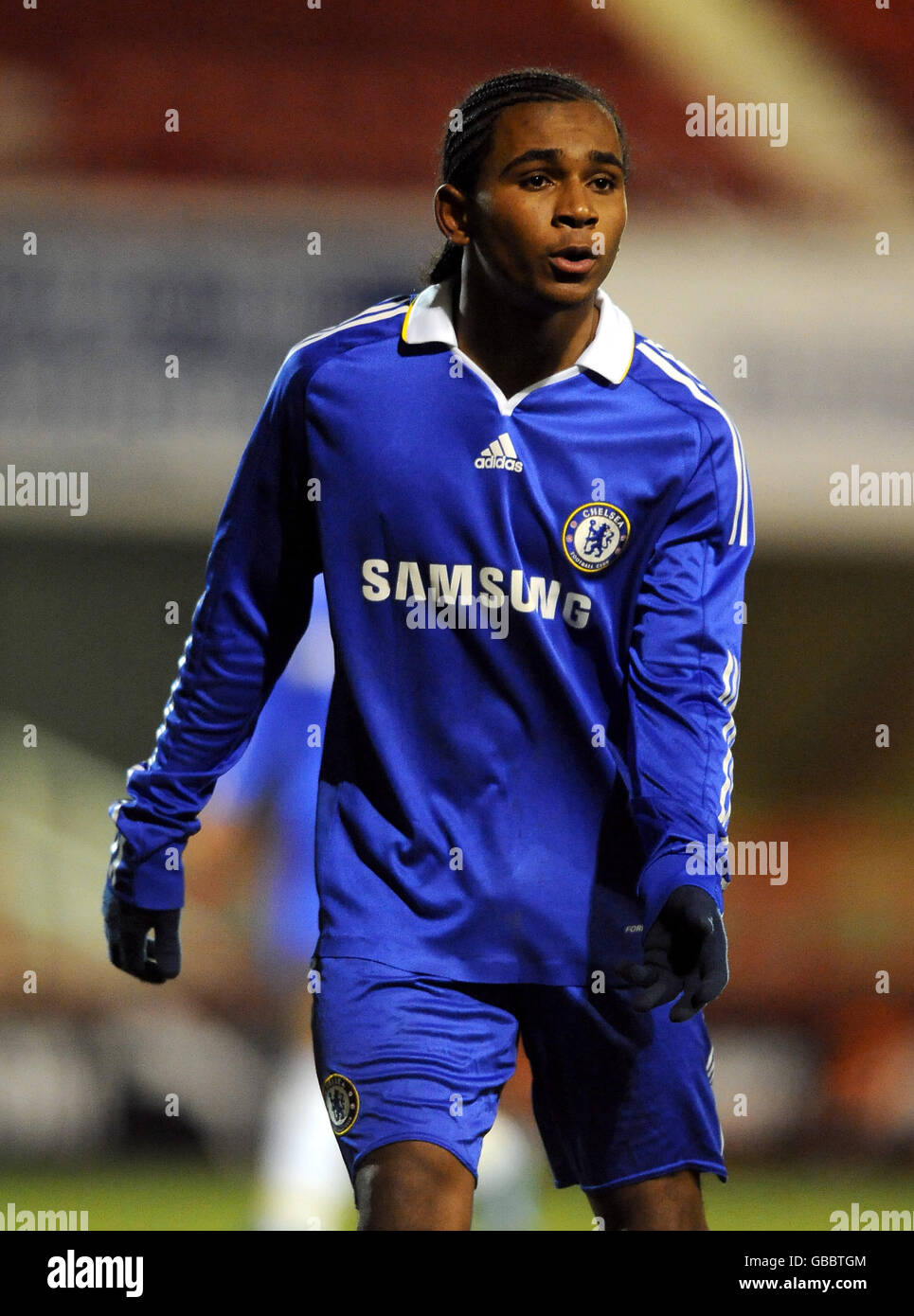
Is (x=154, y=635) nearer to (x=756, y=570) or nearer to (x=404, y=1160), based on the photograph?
(x=756, y=570)

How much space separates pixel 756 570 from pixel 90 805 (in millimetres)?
1849

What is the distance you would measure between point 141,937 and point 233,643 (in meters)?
0.49

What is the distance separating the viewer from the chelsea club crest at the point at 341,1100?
8.38 ft

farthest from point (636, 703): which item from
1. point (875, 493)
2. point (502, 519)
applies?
point (875, 493)

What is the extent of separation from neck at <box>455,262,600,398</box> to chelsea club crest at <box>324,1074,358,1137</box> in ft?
3.17

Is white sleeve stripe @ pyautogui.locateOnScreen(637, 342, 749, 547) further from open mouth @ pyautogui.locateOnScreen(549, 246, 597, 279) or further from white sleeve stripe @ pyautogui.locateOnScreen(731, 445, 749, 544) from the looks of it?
open mouth @ pyautogui.locateOnScreen(549, 246, 597, 279)

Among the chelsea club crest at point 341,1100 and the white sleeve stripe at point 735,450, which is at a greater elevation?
the white sleeve stripe at point 735,450

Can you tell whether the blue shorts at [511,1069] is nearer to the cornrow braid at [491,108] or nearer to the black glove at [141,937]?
the black glove at [141,937]

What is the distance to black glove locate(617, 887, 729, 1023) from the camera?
2.44 metres

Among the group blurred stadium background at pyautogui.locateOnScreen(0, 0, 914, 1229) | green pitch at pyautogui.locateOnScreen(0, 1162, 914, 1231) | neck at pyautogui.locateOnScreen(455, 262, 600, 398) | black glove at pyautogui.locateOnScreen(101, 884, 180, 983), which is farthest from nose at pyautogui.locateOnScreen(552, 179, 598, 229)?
green pitch at pyautogui.locateOnScreen(0, 1162, 914, 1231)

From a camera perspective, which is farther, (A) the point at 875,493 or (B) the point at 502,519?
(A) the point at 875,493

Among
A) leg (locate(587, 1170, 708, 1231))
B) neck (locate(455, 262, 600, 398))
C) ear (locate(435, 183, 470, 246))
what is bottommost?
leg (locate(587, 1170, 708, 1231))

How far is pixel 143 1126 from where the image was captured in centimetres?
493

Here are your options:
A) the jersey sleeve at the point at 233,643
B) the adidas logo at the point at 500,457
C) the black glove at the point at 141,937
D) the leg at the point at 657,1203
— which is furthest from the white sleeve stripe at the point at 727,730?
the black glove at the point at 141,937
